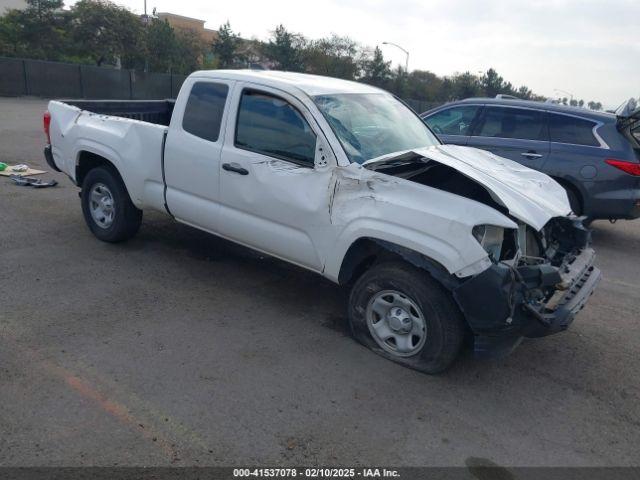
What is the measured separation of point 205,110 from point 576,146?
5.19m

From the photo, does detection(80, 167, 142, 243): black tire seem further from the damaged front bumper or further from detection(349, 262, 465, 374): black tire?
the damaged front bumper

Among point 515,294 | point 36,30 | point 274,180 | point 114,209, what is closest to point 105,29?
point 36,30

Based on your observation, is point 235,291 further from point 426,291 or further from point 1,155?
point 1,155

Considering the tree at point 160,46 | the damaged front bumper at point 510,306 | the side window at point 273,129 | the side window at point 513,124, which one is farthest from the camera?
the tree at point 160,46

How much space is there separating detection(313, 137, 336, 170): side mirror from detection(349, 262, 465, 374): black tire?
0.87m

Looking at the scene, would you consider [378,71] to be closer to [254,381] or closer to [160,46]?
[160,46]

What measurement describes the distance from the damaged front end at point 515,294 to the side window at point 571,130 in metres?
4.19

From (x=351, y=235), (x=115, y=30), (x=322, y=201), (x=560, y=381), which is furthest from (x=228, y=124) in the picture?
(x=115, y=30)

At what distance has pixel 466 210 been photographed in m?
3.58

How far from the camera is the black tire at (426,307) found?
3666mm

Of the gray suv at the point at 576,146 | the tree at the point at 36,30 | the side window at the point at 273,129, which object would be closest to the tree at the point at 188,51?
the tree at the point at 36,30

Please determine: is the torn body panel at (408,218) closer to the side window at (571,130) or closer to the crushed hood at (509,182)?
the crushed hood at (509,182)

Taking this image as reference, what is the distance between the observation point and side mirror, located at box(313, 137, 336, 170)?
4.15 m

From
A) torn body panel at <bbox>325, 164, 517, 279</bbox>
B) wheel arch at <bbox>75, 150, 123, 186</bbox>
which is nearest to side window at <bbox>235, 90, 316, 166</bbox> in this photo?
torn body panel at <bbox>325, 164, 517, 279</bbox>
